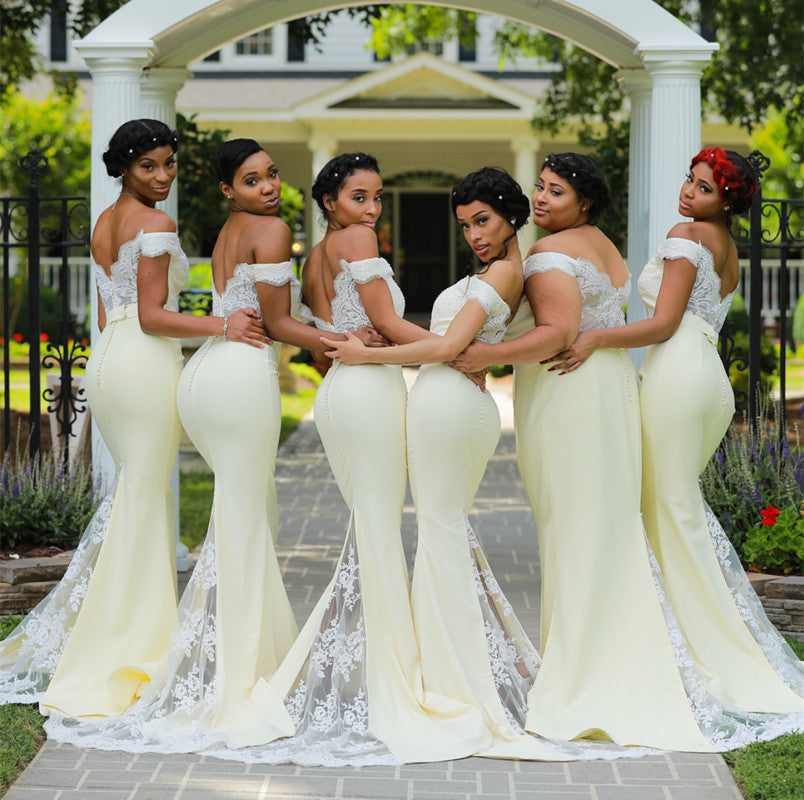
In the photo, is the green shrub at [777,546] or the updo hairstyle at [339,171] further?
the green shrub at [777,546]

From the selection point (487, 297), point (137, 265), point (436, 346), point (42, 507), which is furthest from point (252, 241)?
point (42, 507)

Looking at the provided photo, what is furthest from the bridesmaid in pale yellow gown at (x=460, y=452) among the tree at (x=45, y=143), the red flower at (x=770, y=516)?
the tree at (x=45, y=143)

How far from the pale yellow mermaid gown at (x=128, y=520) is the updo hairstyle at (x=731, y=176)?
2.11m

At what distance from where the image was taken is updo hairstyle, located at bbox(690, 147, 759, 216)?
466 cm

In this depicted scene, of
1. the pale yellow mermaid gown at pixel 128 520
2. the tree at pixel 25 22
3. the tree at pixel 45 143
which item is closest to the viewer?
the pale yellow mermaid gown at pixel 128 520

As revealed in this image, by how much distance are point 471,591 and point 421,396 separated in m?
0.75

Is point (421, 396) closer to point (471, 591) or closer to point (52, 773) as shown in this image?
point (471, 591)

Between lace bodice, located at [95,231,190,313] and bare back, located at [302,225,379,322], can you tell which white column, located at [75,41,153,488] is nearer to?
lace bodice, located at [95,231,190,313]

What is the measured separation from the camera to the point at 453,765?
165 inches

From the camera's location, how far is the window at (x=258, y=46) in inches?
964

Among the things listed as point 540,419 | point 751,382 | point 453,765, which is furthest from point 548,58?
point 453,765

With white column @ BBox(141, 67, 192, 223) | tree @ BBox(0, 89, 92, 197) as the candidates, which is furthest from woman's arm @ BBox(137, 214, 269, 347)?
tree @ BBox(0, 89, 92, 197)

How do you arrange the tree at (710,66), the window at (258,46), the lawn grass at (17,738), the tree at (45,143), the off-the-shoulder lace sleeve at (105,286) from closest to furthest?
the lawn grass at (17,738)
the off-the-shoulder lace sleeve at (105,286)
the tree at (710,66)
the tree at (45,143)
the window at (258,46)

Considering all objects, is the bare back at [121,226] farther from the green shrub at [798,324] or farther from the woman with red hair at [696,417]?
the green shrub at [798,324]
